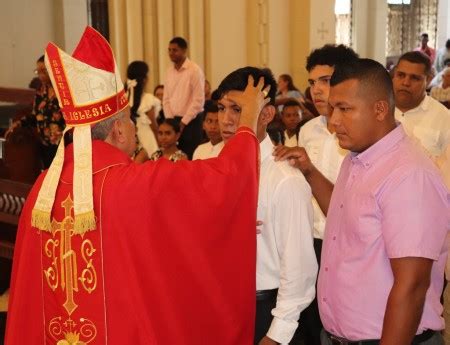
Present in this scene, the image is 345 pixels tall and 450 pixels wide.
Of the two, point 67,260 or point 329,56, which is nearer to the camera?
point 67,260

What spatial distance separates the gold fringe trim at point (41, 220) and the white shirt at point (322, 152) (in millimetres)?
1357

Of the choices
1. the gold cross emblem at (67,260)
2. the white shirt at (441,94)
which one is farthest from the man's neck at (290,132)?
the gold cross emblem at (67,260)

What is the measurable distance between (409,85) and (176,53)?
14.2 feet

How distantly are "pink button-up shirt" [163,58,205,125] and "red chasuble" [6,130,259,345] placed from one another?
561 cm

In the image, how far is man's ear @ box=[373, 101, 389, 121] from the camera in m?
2.14

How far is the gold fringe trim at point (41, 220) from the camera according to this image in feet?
7.67

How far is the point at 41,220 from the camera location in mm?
2350

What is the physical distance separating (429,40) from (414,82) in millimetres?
12073

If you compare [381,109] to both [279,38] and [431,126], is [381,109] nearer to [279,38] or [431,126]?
[431,126]

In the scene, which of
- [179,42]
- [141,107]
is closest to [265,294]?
[141,107]

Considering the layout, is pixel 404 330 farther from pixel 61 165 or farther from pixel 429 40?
pixel 429 40

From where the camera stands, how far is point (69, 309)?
240 centimetres

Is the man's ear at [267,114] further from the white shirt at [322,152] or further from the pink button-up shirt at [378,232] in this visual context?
the white shirt at [322,152]

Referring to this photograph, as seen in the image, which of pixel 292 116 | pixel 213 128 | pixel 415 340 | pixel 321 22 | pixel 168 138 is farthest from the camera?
pixel 321 22
